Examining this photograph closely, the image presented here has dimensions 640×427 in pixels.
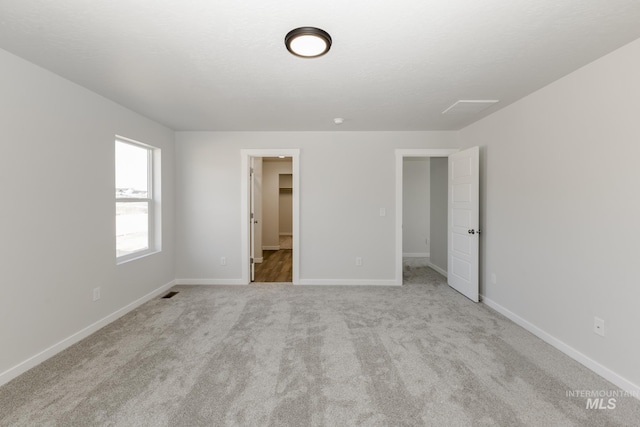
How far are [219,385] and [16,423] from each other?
1.12 metres

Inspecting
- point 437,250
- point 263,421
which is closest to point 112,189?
point 263,421

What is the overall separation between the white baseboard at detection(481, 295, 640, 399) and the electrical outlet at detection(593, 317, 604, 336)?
24 cm

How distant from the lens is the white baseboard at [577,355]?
192cm

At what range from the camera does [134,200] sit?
11.7 feet

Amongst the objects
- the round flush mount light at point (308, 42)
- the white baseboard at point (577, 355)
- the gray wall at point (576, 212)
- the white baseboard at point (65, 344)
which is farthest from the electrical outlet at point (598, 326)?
the white baseboard at point (65, 344)

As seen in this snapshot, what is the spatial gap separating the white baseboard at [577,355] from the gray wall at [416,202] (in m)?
A: 3.52

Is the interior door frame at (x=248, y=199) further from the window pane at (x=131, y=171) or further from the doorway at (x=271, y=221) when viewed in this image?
the window pane at (x=131, y=171)

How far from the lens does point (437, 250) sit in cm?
535

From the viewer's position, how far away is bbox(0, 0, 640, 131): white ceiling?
1.56 meters

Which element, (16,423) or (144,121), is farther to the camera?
(144,121)

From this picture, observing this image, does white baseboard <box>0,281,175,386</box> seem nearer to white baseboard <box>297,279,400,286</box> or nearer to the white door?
white baseboard <box>297,279,400,286</box>

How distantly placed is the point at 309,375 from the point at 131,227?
2948mm

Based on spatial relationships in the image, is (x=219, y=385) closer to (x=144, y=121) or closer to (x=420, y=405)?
(x=420, y=405)

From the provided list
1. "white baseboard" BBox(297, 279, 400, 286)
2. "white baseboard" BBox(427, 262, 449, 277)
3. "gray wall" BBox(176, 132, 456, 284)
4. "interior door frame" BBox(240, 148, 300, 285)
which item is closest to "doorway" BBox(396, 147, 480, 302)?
"gray wall" BBox(176, 132, 456, 284)
